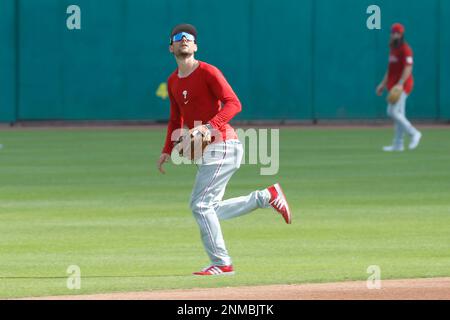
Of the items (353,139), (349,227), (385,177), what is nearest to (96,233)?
(349,227)

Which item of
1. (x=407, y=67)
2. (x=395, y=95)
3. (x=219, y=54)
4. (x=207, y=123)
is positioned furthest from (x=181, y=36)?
(x=219, y=54)

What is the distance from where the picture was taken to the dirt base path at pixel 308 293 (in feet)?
31.4

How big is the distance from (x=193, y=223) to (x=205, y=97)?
154 inches

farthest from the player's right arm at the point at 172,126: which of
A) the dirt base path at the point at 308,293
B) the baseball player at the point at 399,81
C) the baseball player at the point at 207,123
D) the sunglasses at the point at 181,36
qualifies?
the baseball player at the point at 399,81

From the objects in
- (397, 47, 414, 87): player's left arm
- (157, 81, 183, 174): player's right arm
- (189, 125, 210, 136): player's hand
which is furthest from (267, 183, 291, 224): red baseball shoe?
(397, 47, 414, 87): player's left arm

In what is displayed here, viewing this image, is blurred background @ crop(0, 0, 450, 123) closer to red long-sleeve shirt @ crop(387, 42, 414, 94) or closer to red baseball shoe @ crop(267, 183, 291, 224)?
red long-sleeve shirt @ crop(387, 42, 414, 94)

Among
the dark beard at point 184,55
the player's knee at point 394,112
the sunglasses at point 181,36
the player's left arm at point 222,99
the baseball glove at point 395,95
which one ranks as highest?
the sunglasses at point 181,36

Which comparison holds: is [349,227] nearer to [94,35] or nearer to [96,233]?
[96,233]

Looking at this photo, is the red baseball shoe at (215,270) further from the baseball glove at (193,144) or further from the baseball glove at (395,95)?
the baseball glove at (395,95)

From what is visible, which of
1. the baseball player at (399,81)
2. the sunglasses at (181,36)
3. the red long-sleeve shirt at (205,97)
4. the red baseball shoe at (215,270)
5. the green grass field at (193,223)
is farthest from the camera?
the baseball player at (399,81)

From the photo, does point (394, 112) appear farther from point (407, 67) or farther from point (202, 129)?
point (202, 129)

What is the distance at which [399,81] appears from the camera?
24.9 meters

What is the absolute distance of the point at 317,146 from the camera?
2688cm

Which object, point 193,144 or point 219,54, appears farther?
point 219,54
